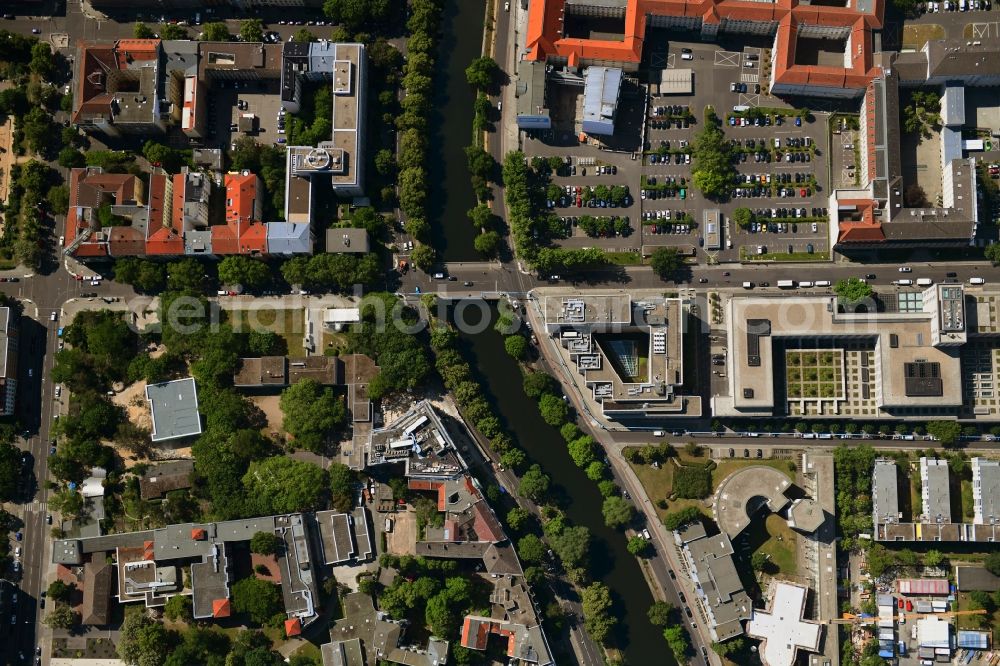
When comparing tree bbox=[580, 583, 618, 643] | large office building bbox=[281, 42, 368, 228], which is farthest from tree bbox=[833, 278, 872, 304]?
large office building bbox=[281, 42, 368, 228]

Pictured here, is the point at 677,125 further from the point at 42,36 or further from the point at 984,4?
the point at 42,36

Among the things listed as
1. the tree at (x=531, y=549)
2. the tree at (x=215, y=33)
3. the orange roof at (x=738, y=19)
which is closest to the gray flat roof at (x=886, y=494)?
the tree at (x=531, y=549)

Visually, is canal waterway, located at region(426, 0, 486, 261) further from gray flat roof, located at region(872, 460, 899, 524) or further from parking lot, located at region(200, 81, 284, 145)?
gray flat roof, located at region(872, 460, 899, 524)

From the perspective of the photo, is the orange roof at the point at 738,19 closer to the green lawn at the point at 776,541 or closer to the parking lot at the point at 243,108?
the parking lot at the point at 243,108

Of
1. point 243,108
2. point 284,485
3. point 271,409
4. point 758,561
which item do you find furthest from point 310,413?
point 758,561

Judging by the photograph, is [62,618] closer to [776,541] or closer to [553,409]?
[553,409]

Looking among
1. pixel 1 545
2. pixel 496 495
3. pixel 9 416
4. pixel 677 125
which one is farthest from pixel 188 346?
pixel 677 125
